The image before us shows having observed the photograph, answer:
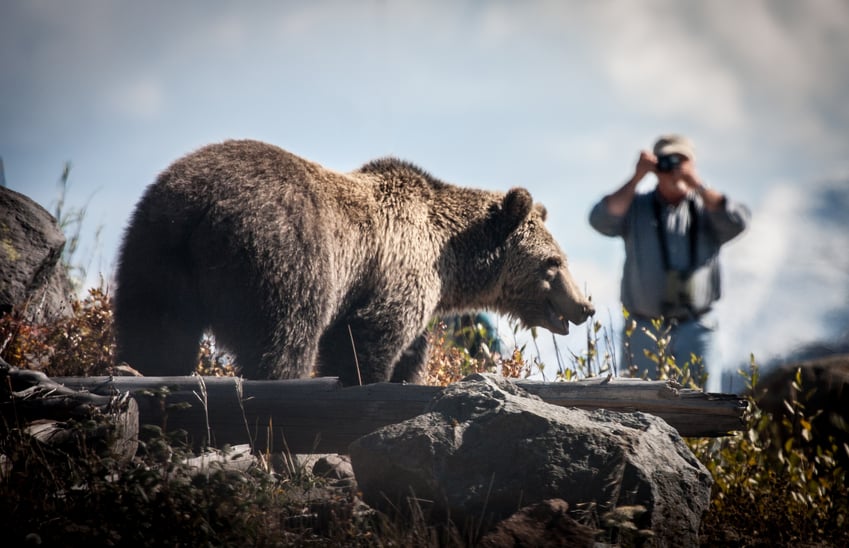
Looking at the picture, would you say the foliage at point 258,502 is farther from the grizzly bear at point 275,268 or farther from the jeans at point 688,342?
the grizzly bear at point 275,268

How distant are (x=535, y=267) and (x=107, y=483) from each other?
15.9 feet

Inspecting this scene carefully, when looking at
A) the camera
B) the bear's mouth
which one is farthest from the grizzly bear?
the camera

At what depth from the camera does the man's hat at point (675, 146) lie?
6324 millimetres

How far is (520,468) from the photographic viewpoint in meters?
3.73

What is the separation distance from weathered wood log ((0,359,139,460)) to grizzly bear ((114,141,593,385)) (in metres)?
0.97

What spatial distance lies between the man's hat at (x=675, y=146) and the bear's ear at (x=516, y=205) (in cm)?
121

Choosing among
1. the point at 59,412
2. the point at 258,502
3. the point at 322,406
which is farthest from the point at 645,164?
the point at 59,412

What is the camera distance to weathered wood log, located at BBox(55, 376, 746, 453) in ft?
15.0

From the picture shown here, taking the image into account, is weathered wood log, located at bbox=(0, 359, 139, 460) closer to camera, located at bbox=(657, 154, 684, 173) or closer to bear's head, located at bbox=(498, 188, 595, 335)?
bear's head, located at bbox=(498, 188, 595, 335)

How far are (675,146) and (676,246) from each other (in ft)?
2.67

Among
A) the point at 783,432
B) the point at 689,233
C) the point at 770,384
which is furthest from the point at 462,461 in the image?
the point at 770,384

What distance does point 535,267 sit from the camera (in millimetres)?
7293

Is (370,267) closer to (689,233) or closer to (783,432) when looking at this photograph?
(689,233)

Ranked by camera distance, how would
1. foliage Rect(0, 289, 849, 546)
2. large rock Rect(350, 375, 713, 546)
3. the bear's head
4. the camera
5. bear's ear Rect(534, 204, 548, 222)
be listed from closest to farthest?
foliage Rect(0, 289, 849, 546) → large rock Rect(350, 375, 713, 546) → the camera → the bear's head → bear's ear Rect(534, 204, 548, 222)
